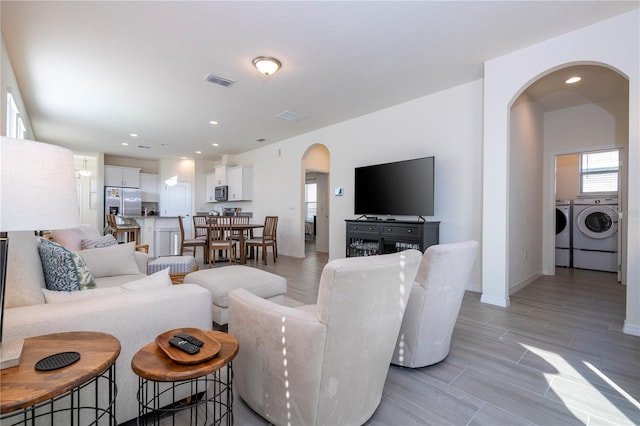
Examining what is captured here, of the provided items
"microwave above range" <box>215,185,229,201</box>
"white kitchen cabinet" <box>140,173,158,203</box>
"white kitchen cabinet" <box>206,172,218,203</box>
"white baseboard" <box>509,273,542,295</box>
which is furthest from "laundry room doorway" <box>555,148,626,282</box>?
"white kitchen cabinet" <box>140,173,158,203</box>

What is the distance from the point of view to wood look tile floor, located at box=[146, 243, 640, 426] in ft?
4.98

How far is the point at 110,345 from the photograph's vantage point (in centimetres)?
100

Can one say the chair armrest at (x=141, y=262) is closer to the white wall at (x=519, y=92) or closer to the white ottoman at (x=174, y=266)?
the white ottoman at (x=174, y=266)

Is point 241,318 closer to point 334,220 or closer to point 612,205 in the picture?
point 334,220

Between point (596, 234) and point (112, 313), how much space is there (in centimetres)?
706

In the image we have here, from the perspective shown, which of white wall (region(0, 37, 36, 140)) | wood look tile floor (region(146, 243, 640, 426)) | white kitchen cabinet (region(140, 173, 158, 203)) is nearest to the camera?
wood look tile floor (region(146, 243, 640, 426))

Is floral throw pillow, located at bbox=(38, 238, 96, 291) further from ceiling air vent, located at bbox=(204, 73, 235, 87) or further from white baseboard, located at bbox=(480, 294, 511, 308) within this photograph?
white baseboard, located at bbox=(480, 294, 511, 308)

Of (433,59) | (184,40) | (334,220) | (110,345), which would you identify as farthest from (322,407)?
(334,220)

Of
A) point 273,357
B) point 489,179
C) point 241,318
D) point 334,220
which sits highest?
point 489,179

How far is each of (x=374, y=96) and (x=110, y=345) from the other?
4149mm

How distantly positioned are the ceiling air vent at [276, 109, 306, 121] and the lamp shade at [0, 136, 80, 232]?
424cm

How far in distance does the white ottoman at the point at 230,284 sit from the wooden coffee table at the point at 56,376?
1167mm

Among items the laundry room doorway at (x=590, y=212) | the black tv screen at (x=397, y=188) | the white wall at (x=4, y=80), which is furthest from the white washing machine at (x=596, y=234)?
the white wall at (x=4, y=80)

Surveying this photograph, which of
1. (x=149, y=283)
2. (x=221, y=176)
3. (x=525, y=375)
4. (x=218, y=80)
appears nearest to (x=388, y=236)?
(x=525, y=375)
